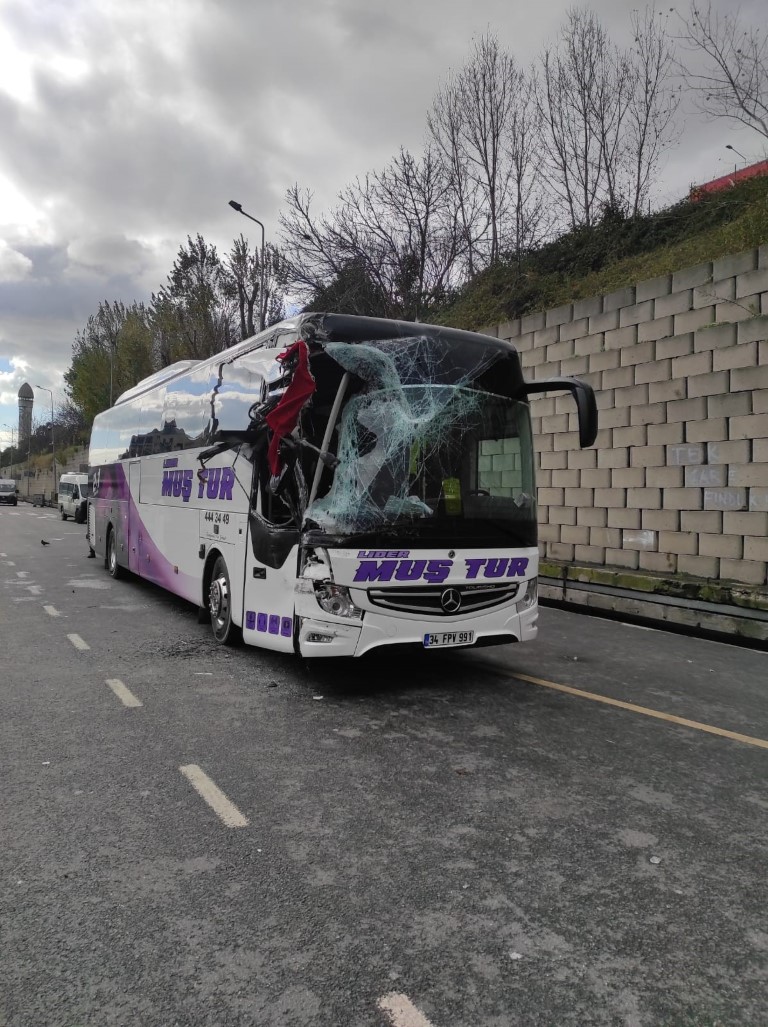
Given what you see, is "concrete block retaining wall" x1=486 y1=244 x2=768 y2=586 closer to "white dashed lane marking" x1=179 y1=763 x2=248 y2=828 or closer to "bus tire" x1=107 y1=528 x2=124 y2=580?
"white dashed lane marking" x1=179 y1=763 x2=248 y2=828

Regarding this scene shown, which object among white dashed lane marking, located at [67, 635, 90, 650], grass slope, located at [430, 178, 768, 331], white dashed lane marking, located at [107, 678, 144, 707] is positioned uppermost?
grass slope, located at [430, 178, 768, 331]

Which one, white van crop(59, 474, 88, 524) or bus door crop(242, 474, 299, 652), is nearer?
bus door crop(242, 474, 299, 652)

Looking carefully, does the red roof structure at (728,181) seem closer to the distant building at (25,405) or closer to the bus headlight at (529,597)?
the bus headlight at (529,597)

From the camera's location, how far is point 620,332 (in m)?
11.0

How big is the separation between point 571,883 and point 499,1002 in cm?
86

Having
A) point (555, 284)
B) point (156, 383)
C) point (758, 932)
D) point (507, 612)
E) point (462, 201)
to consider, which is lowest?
point (758, 932)

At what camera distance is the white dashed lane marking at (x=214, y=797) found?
3.64m

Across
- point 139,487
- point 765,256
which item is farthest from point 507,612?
point 139,487

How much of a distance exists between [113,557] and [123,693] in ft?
26.0

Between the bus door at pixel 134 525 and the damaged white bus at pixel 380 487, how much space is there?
15.5ft

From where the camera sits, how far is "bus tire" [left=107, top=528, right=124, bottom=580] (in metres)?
13.2

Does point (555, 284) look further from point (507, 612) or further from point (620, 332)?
point (507, 612)

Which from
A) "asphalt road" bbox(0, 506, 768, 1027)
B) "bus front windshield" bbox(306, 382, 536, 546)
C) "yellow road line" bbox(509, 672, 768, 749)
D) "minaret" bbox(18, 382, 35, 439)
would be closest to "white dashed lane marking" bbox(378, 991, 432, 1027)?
"asphalt road" bbox(0, 506, 768, 1027)

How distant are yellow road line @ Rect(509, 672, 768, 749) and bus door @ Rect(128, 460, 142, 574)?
22.3 ft
